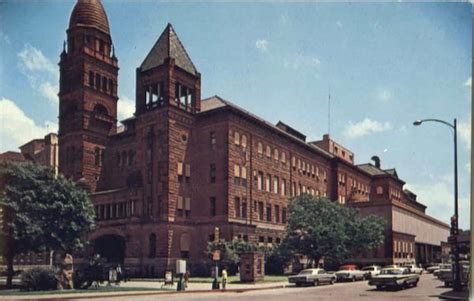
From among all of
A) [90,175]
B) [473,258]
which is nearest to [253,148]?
[90,175]

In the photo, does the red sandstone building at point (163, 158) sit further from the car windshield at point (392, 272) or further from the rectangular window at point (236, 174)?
the car windshield at point (392, 272)

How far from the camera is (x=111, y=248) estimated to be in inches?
1940

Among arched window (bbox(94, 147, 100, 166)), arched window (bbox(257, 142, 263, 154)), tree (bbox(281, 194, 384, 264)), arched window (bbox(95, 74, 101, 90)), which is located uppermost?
arched window (bbox(95, 74, 101, 90))

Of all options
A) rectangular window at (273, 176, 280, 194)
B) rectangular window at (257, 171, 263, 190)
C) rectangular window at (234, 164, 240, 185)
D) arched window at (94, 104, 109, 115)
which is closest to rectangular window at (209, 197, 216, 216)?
rectangular window at (234, 164, 240, 185)

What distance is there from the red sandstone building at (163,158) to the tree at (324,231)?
5029 mm

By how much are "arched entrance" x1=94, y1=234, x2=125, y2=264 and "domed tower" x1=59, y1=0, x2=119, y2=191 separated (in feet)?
18.1

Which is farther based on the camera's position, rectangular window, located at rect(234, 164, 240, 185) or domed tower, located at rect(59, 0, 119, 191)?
domed tower, located at rect(59, 0, 119, 191)

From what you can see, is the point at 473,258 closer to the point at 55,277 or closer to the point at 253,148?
the point at 55,277

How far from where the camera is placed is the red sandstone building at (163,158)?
44219 mm

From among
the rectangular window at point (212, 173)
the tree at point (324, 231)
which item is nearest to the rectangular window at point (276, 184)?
the tree at point (324, 231)

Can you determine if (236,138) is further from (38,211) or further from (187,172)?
(38,211)

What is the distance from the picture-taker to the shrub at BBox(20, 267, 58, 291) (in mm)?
24594

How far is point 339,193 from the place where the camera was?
226ft

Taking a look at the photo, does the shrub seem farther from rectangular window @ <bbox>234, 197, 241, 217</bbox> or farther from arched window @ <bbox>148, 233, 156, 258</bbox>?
rectangular window @ <bbox>234, 197, 241, 217</bbox>
